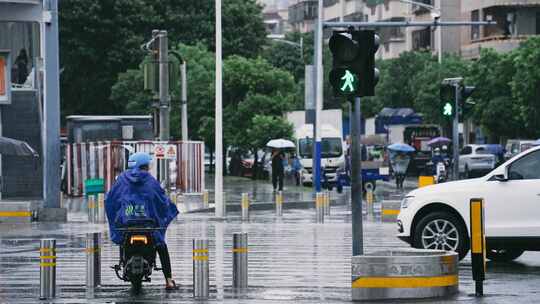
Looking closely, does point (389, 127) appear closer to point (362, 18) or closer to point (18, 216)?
point (362, 18)

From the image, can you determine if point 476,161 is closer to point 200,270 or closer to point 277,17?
point 200,270

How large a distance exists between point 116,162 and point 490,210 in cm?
3007

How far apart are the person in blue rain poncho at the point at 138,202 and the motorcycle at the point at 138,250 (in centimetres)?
10

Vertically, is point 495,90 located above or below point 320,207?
above

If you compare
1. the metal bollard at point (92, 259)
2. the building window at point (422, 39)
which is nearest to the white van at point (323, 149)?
the metal bollard at point (92, 259)

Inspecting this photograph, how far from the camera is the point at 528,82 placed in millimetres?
72250

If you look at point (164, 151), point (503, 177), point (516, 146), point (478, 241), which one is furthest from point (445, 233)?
point (516, 146)

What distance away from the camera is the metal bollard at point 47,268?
17.5m

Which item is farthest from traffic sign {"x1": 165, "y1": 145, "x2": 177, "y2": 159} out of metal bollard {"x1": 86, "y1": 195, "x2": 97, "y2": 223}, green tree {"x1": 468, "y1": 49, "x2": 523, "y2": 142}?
green tree {"x1": 468, "y1": 49, "x2": 523, "y2": 142}

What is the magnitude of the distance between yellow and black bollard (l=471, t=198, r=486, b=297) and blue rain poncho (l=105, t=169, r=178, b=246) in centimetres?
369

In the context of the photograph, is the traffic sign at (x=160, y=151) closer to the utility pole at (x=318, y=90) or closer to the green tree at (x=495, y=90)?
the utility pole at (x=318, y=90)

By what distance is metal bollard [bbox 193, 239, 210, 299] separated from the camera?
1741 centimetres

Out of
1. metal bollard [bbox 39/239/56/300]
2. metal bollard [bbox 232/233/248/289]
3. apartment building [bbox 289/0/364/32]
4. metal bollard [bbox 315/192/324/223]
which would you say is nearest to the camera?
metal bollard [bbox 39/239/56/300]

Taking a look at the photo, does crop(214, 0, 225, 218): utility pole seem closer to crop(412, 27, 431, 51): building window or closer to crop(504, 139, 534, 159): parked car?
crop(504, 139, 534, 159): parked car
